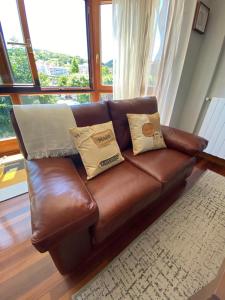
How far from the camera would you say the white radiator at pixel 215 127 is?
Result: 190cm

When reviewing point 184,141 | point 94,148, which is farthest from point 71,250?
point 184,141

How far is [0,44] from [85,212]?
2.25m

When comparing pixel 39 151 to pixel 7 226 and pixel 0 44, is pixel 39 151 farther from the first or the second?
pixel 0 44

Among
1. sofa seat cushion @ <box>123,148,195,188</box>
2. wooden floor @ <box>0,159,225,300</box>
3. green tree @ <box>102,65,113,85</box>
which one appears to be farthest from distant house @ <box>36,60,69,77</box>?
wooden floor @ <box>0,159,225,300</box>

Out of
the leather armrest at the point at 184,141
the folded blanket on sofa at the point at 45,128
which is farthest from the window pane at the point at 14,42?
the leather armrest at the point at 184,141

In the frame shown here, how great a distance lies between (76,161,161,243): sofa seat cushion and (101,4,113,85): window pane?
1.86 metres

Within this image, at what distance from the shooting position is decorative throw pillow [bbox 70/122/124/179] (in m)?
1.15

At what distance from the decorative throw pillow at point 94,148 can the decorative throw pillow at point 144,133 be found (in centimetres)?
32

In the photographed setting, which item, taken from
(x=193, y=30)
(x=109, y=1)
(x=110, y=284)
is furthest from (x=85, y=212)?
(x=109, y=1)

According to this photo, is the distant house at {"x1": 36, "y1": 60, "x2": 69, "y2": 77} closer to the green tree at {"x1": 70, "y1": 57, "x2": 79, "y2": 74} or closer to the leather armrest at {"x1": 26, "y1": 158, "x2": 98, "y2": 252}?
the green tree at {"x1": 70, "y1": 57, "x2": 79, "y2": 74}

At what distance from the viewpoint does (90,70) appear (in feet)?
8.11

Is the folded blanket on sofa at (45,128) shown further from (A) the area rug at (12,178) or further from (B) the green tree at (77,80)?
(B) the green tree at (77,80)

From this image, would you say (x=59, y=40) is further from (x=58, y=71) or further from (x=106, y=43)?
(x=106, y=43)

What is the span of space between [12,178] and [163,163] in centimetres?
A: 171
